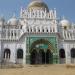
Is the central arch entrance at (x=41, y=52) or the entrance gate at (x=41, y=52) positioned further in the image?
the central arch entrance at (x=41, y=52)

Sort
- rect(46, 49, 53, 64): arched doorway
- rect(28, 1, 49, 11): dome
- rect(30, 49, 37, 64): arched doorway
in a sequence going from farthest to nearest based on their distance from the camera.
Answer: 1. rect(28, 1, 49, 11): dome
2. rect(30, 49, 37, 64): arched doorway
3. rect(46, 49, 53, 64): arched doorway

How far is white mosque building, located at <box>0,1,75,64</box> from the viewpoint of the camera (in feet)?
116

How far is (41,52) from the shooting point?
3769 cm

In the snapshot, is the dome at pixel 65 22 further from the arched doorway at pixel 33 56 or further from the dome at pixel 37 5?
the arched doorway at pixel 33 56

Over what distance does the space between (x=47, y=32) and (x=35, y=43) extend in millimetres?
2986

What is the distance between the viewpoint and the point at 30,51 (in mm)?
35344

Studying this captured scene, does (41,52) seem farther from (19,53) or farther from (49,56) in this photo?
(19,53)

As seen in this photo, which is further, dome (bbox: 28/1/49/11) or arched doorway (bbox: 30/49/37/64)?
dome (bbox: 28/1/49/11)

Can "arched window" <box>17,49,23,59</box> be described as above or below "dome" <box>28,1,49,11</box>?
below

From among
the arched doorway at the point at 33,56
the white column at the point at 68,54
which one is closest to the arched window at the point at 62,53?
the white column at the point at 68,54

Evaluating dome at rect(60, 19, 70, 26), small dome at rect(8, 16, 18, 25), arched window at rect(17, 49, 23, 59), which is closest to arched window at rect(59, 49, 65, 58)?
arched window at rect(17, 49, 23, 59)

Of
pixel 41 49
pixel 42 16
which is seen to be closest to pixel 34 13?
pixel 42 16

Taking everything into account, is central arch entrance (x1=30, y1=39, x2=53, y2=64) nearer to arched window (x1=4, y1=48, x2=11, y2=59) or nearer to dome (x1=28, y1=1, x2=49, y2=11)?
arched window (x1=4, y1=48, x2=11, y2=59)

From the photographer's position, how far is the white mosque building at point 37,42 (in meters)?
35.3
